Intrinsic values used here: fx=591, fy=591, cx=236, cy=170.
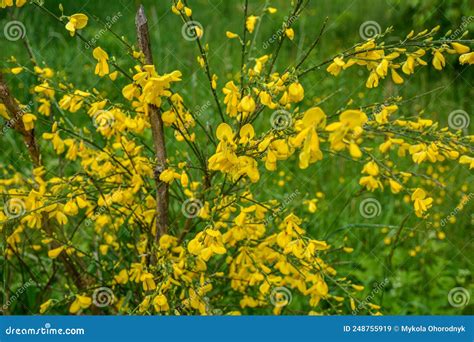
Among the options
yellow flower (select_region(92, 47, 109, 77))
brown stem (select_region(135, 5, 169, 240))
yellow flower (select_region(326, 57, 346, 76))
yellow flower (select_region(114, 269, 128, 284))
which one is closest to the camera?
yellow flower (select_region(326, 57, 346, 76))

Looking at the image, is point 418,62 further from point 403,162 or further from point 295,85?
point 403,162

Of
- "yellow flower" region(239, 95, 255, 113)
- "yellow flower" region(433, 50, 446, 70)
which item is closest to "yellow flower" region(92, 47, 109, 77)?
"yellow flower" region(239, 95, 255, 113)

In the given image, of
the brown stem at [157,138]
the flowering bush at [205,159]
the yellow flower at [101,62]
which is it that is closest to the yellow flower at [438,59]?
the flowering bush at [205,159]

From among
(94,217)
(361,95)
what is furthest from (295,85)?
(361,95)

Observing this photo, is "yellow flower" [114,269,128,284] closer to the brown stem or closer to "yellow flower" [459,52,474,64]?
the brown stem

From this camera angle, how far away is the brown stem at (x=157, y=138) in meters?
1.74

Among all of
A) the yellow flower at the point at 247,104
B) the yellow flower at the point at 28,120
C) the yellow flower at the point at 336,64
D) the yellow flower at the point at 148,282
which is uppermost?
the yellow flower at the point at 336,64

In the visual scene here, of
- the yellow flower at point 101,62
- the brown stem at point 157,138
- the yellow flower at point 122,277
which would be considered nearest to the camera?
the yellow flower at point 101,62

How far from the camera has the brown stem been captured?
1.74 metres

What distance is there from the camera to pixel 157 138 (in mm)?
1806

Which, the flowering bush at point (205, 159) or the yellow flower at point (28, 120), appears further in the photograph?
→ the yellow flower at point (28, 120)

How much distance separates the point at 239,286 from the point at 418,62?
0.99m

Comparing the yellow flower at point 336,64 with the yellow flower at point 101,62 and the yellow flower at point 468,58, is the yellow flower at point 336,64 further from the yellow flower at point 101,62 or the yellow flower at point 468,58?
the yellow flower at point 101,62

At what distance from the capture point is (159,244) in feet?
6.22
